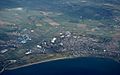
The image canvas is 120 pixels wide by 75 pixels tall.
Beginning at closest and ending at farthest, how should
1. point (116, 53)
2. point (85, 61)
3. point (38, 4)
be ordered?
point (85, 61) < point (116, 53) < point (38, 4)

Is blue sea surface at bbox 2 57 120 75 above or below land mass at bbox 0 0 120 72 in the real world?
below

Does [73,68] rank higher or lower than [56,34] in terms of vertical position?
lower

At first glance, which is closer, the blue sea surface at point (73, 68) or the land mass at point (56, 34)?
the blue sea surface at point (73, 68)

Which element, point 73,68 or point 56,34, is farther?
point 56,34

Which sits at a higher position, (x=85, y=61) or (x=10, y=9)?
(x=10, y=9)

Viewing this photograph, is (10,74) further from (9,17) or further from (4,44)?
(9,17)

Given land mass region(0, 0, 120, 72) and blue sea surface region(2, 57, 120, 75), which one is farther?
land mass region(0, 0, 120, 72)

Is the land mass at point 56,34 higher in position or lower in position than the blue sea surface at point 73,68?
higher

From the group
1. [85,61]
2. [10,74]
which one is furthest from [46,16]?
[10,74]
